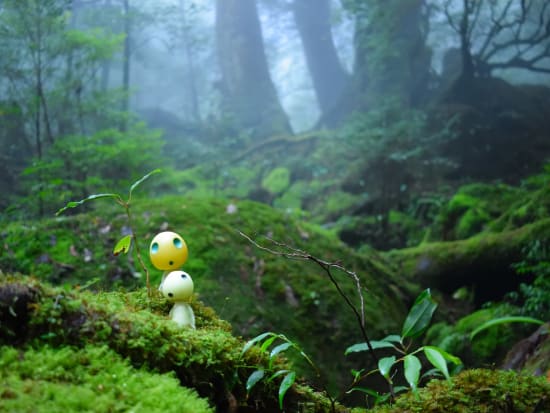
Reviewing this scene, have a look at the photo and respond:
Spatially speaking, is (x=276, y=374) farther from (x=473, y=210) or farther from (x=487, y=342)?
(x=473, y=210)

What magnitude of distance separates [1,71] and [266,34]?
21.7 m

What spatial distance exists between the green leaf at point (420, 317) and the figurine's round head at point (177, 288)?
3.30ft

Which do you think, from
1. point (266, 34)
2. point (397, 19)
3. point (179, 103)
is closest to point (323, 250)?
point (397, 19)

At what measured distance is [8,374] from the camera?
3.88 ft

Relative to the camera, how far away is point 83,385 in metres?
1.25

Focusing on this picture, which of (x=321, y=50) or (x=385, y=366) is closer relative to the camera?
(x=385, y=366)

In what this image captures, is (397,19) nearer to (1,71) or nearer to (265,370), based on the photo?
(1,71)

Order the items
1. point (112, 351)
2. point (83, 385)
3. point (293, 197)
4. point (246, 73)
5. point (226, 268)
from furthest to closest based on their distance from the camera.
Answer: point (246, 73), point (293, 197), point (226, 268), point (112, 351), point (83, 385)

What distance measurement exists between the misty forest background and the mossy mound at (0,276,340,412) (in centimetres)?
10

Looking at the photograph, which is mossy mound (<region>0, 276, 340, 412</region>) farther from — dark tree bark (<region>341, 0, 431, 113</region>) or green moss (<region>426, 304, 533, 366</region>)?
dark tree bark (<region>341, 0, 431, 113</region>)

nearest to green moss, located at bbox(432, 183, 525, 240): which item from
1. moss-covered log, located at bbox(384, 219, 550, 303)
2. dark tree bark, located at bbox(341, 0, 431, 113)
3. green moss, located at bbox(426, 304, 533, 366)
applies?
moss-covered log, located at bbox(384, 219, 550, 303)

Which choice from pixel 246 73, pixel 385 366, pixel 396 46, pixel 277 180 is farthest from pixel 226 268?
pixel 246 73

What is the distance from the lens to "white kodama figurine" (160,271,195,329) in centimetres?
195

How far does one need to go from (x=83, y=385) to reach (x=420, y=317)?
1.34 m
